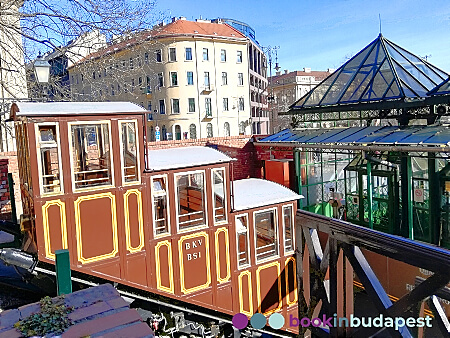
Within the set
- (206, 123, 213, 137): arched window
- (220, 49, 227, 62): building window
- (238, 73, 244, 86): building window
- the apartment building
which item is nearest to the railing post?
the apartment building

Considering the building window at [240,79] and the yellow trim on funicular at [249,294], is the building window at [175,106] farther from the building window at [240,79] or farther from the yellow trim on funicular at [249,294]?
the yellow trim on funicular at [249,294]

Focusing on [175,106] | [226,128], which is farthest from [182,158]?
[226,128]

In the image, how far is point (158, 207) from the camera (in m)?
8.40

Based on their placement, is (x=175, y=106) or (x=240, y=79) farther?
(x=240, y=79)

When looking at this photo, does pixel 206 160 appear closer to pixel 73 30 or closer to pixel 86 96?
pixel 73 30

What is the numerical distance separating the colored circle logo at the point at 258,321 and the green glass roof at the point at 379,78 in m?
7.78

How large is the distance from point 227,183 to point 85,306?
6398mm

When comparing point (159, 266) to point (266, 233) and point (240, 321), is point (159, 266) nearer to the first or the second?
point (240, 321)

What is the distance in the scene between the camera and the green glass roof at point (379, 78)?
1222 cm

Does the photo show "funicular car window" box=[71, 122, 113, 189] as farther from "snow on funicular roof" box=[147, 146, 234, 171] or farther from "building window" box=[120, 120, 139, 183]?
"snow on funicular roof" box=[147, 146, 234, 171]

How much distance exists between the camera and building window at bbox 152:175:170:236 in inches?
320

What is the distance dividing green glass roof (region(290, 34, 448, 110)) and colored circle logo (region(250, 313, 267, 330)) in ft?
25.5

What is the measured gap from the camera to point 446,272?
1.67 meters

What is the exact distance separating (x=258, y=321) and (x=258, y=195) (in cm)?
317
